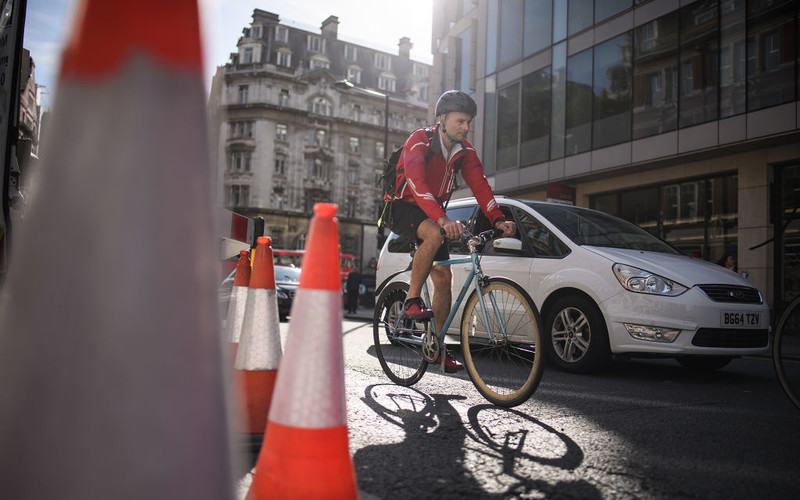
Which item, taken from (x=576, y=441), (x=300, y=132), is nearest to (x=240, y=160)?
(x=300, y=132)

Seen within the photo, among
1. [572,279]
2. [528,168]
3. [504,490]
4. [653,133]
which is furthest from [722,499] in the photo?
[528,168]

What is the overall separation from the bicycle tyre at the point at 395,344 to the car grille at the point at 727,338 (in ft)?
7.73

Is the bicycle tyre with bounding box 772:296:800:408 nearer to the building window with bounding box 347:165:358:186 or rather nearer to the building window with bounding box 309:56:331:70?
the building window with bounding box 347:165:358:186

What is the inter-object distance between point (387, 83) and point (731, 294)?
61975 millimetres

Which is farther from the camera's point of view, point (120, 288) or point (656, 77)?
point (656, 77)

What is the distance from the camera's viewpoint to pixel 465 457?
8.17 ft

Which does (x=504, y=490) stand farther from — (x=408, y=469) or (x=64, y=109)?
(x=64, y=109)

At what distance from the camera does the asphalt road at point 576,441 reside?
7.02ft

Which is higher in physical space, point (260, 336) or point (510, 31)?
point (510, 31)

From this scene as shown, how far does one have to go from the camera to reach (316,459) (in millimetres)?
1521

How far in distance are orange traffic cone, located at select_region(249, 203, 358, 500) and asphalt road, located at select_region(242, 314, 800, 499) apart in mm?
539

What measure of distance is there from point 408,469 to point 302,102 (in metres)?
56.3

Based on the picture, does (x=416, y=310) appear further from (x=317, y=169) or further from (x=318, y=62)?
(x=318, y=62)

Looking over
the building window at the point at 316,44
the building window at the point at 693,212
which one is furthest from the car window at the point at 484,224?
the building window at the point at 316,44
